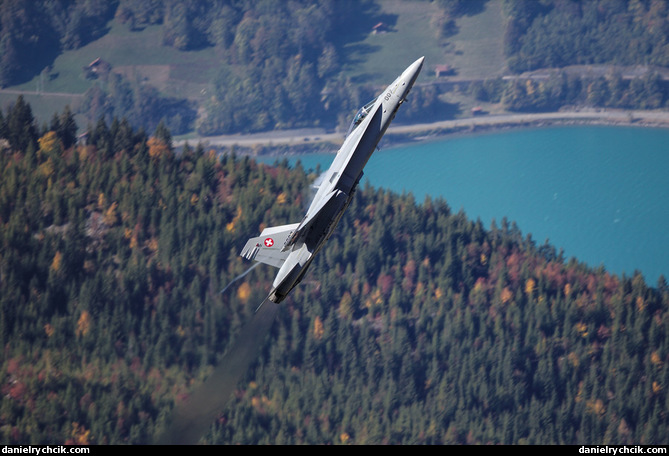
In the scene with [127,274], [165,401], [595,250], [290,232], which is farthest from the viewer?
[595,250]

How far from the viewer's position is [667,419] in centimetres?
15088

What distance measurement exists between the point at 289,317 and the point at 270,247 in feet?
289

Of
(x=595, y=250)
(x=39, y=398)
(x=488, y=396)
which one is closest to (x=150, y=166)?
(x=39, y=398)

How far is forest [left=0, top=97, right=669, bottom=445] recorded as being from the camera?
144m

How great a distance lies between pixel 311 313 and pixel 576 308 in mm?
40462

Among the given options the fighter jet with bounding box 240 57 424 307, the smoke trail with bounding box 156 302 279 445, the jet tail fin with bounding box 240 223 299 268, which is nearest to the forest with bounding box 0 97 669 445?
the smoke trail with bounding box 156 302 279 445

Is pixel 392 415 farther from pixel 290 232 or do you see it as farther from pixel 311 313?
pixel 290 232

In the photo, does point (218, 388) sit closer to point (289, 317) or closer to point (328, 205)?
point (289, 317)

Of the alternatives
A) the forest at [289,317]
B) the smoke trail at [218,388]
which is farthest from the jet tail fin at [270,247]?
the forest at [289,317]

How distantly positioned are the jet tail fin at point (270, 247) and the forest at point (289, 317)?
60.7 metres

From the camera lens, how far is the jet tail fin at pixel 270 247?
73.2 m

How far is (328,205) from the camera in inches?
2677

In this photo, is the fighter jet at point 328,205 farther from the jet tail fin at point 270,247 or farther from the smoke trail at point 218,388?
the smoke trail at point 218,388

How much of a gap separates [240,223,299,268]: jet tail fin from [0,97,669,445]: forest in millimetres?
60730
